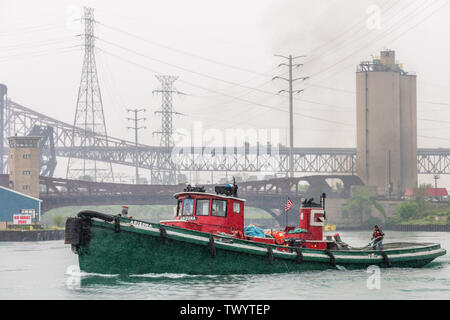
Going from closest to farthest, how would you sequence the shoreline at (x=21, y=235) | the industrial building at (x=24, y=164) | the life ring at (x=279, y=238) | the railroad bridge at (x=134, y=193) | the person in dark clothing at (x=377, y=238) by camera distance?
the life ring at (x=279, y=238)
the person in dark clothing at (x=377, y=238)
the shoreline at (x=21, y=235)
the industrial building at (x=24, y=164)
the railroad bridge at (x=134, y=193)

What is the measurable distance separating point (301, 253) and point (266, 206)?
420ft

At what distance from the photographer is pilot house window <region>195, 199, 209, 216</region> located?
49.9 metres

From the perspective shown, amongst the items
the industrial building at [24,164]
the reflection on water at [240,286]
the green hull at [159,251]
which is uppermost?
the industrial building at [24,164]

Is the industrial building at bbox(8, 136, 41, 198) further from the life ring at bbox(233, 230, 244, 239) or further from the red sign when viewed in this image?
the life ring at bbox(233, 230, 244, 239)

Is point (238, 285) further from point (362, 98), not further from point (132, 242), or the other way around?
point (362, 98)

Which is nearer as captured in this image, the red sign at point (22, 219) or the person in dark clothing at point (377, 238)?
the person in dark clothing at point (377, 238)

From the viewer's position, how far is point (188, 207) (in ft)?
164

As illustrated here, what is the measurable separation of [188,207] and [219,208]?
5.93 feet

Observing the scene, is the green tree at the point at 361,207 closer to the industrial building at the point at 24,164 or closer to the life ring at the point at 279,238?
the industrial building at the point at 24,164

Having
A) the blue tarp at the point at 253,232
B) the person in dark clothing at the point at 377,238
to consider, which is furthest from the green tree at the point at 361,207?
the blue tarp at the point at 253,232

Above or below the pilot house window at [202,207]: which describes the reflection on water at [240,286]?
below

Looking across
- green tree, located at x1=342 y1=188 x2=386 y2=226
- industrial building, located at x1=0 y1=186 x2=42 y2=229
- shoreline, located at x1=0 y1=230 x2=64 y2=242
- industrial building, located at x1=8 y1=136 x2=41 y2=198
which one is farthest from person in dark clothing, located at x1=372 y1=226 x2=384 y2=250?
green tree, located at x1=342 y1=188 x2=386 y2=226

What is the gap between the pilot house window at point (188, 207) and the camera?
4997cm

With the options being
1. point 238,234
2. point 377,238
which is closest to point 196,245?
point 238,234
